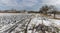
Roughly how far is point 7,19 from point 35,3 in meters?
0.78

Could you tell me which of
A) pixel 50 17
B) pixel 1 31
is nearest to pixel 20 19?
pixel 1 31

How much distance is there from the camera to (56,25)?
→ 118 inches

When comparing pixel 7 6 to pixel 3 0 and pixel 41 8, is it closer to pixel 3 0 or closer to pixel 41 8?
pixel 3 0

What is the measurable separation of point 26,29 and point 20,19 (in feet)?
0.93

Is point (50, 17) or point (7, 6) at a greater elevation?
point (7, 6)

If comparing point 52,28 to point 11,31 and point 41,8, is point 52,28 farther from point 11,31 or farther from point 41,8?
point 11,31

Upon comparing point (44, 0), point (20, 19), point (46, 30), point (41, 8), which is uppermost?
point (44, 0)

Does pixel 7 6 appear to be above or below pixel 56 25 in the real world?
above

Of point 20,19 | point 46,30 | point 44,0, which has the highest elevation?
point 44,0

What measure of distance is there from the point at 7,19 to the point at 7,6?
316mm

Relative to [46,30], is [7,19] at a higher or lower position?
higher

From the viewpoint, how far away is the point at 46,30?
→ 295 centimetres

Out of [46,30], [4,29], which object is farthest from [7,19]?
[46,30]

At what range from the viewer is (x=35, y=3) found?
302 centimetres
